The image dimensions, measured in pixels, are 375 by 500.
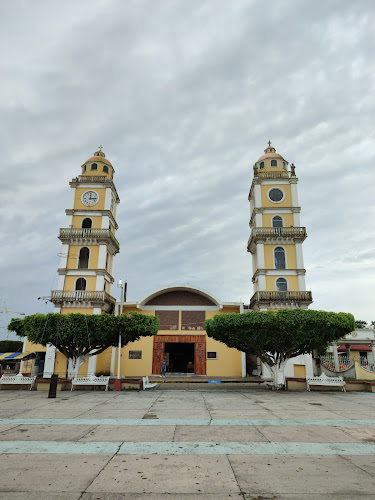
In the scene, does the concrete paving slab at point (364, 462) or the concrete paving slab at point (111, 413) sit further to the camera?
the concrete paving slab at point (111, 413)

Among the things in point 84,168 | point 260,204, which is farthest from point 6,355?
point 260,204

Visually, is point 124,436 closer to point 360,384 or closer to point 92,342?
point 92,342

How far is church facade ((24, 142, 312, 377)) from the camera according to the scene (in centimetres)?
3194

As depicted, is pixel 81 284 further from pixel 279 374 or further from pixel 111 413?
pixel 111 413

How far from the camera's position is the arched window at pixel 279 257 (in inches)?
1324

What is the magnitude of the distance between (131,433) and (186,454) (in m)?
2.46

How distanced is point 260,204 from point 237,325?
17.5 meters

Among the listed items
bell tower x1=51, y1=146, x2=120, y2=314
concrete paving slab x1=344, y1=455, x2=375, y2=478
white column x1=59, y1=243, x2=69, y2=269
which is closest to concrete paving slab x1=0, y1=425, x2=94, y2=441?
concrete paving slab x1=344, y1=455, x2=375, y2=478

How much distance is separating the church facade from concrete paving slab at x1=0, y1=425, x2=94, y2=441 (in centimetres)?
2180

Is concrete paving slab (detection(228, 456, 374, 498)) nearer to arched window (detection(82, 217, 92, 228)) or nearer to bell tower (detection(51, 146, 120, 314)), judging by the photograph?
bell tower (detection(51, 146, 120, 314))

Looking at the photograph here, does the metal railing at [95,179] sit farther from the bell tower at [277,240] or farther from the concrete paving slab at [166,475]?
the concrete paving slab at [166,475]

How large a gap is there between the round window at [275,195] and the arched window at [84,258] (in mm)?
19521

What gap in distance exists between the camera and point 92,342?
78.7 feet

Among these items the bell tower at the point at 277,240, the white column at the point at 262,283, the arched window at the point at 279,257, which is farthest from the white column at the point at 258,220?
the white column at the point at 262,283
